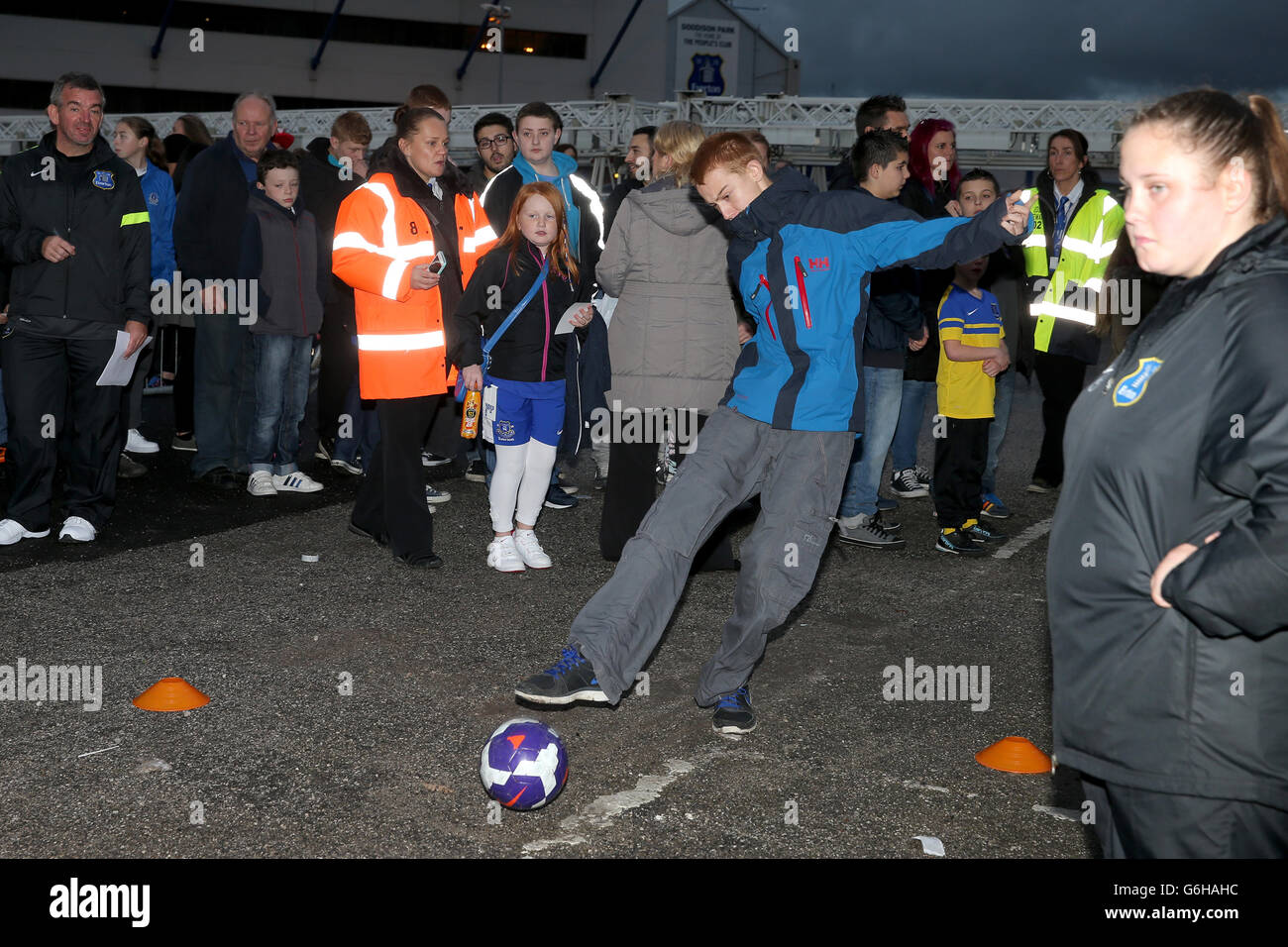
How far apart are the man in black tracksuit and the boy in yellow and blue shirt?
471cm

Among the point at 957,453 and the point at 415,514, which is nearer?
the point at 415,514

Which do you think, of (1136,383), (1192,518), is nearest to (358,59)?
(1136,383)

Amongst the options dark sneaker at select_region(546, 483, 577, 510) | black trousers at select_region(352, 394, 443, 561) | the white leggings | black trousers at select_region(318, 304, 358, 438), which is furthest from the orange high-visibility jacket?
black trousers at select_region(318, 304, 358, 438)

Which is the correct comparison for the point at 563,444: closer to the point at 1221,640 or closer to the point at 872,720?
the point at 872,720

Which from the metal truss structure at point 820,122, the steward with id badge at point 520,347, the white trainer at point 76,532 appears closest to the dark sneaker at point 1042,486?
the steward with id badge at point 520,347

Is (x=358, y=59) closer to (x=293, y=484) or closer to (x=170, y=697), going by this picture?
(x=293, y=484)

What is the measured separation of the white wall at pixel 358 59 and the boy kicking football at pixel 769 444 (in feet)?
150

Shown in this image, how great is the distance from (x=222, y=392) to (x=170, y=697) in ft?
14.7

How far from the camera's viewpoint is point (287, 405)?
8.67 meters

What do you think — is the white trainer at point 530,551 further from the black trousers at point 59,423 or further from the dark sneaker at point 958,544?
the black trousers at point 59,423

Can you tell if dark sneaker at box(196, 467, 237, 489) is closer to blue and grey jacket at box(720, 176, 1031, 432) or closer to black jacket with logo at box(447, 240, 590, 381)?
black jacket with logo at box(447, 240, 590, 381)

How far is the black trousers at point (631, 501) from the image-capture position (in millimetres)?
6824
